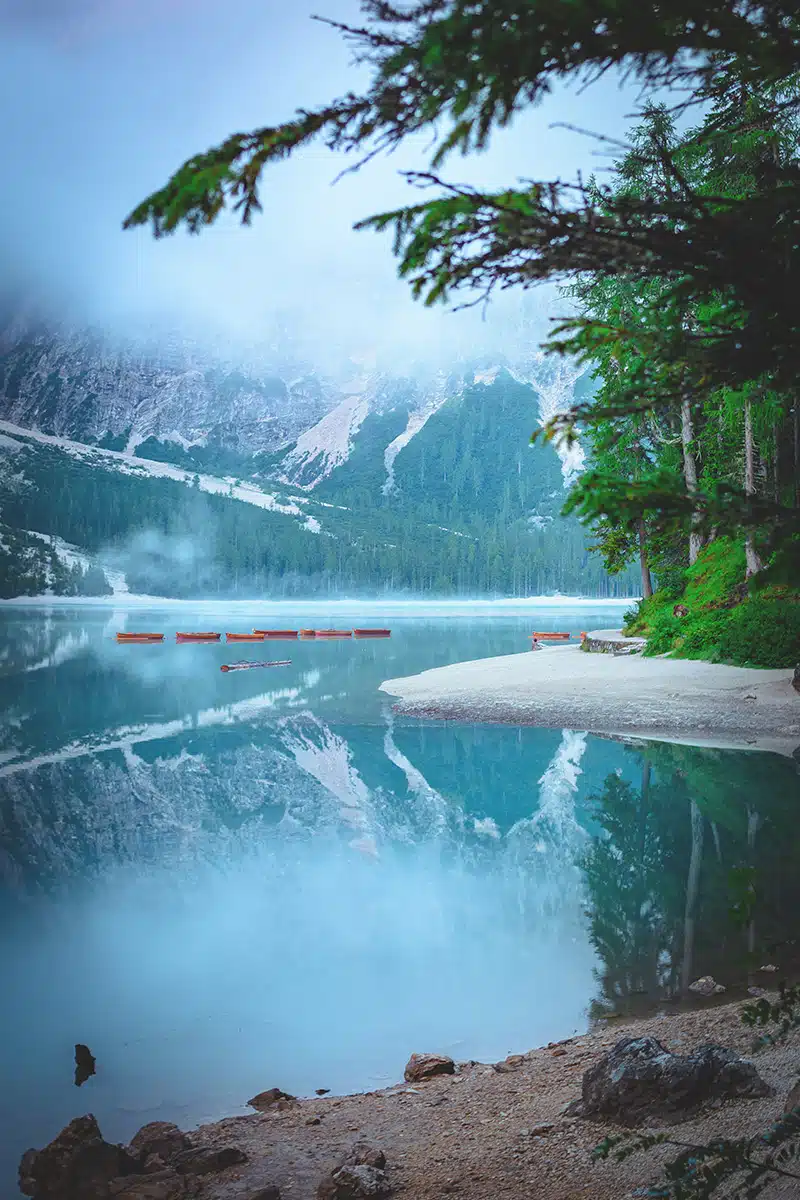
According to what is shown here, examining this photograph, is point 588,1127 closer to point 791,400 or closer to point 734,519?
point 734,519

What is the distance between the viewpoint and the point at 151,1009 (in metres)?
7.90

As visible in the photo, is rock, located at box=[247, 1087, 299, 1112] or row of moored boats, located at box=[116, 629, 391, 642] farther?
row of moored boats, located at box=[116, 629, 391, 642]

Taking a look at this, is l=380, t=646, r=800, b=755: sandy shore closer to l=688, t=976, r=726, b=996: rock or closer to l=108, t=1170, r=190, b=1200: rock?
l=688, t=976, r=726, b=996: rock

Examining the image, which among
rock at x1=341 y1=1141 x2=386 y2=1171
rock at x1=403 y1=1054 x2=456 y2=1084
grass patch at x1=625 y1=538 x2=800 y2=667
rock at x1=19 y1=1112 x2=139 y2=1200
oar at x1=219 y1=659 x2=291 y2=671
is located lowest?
oar at x1=219 y1=659 x2=291 y2=671

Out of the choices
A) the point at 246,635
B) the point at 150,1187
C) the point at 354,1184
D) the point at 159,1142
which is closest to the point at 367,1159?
the point at 354,1184

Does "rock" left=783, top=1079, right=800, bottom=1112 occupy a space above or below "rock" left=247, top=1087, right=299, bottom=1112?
above

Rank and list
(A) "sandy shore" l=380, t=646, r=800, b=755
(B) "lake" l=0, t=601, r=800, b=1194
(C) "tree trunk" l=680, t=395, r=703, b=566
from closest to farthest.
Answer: (B) "lake" l=0, t=601, r=800, b=1194, (A) "sandy shore" l=380, t=646, r=800, b=755, (C) "tree trunk" l=680, t=395, r=703, b=566

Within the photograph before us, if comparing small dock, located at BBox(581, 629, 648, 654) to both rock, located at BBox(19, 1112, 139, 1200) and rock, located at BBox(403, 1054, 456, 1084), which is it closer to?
rock, located at BBox(403, 1054, 456, 1084)

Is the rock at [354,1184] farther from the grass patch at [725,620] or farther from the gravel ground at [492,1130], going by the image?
the grass patch at [725,620]

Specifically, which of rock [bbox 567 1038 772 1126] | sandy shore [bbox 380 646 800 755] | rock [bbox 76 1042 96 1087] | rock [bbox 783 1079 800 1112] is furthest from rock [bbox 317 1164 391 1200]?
sandy shore [bbox 380 646 800 755]

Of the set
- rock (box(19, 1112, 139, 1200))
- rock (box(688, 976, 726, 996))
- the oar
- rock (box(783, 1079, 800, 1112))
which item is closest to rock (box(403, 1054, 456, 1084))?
rock (box(19, 1112, 139, 1200))

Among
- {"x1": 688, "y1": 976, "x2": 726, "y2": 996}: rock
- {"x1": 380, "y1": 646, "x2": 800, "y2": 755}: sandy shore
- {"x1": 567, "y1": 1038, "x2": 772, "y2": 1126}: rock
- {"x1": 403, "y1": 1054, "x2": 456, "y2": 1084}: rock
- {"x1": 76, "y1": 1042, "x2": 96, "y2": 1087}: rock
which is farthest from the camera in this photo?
{"x1": 380, "y1": 646, "x2": 800, "y2": 755}: sandy shore

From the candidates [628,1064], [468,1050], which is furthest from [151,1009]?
[628,1064]

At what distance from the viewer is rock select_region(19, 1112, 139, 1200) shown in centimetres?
475
